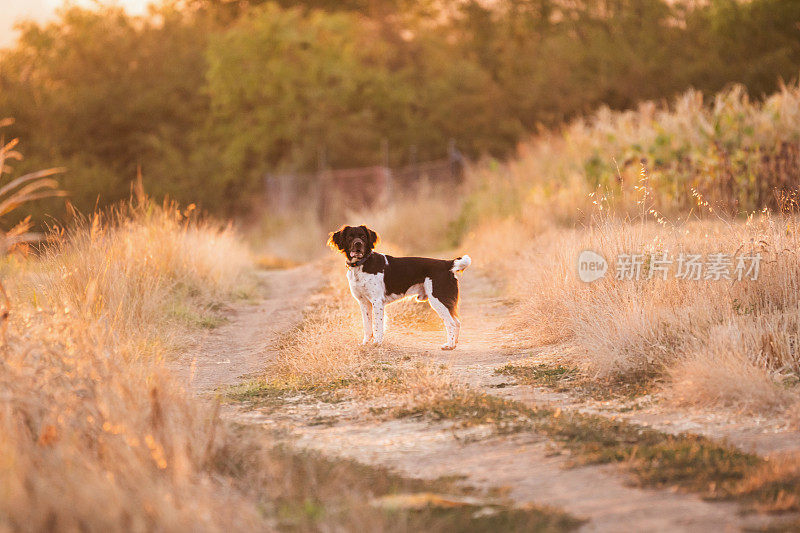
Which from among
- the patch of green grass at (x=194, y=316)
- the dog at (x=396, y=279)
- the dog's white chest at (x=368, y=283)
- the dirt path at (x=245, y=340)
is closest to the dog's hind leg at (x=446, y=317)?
the dog at (x=396, y=279)

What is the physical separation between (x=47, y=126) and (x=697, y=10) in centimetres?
2125

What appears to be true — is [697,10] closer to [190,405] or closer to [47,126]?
[47,126]

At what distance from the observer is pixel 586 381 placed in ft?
21.6

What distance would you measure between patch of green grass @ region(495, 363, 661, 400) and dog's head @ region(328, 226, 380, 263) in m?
1.62

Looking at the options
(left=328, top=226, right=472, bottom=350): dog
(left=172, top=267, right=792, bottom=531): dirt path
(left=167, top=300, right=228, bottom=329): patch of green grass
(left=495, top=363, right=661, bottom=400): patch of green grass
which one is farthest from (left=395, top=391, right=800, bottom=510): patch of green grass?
(left=167, top=300, right=228, bottom=329): patch of green grass

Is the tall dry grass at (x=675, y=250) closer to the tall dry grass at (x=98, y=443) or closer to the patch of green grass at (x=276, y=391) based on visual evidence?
the patch of green grass at (x=276, y=391)

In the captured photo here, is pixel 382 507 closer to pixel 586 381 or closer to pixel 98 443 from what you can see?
pixel 98 443

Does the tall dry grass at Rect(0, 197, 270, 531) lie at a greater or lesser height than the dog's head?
lesser

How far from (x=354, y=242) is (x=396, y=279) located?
528 millimetres

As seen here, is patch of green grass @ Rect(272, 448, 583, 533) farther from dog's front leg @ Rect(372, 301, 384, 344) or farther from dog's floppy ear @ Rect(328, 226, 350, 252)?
dog's floppy ear @ Rect(328, 226, 350, 252)

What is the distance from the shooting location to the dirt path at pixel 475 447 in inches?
162

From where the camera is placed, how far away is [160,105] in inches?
1097

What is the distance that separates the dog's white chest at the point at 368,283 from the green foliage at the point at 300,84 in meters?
17.7

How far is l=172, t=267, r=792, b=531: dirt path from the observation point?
411 cm
